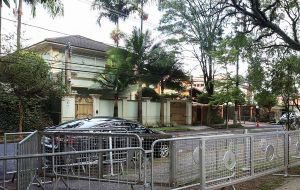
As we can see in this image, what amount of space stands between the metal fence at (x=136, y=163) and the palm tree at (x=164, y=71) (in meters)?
31.6

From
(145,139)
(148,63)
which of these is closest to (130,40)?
(148,63)

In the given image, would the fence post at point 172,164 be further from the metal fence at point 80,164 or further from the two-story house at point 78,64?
the two-story house at point 78,64

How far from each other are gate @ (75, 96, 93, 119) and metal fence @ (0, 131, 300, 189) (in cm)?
2497

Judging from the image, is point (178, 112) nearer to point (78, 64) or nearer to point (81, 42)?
point (81, 42)

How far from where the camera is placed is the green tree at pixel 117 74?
121 feet

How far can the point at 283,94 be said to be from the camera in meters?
16.3

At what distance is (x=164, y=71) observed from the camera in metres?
42.7

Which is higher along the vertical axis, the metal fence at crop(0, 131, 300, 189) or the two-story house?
the two-story house

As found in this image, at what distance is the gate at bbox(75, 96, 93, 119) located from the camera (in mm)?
34719

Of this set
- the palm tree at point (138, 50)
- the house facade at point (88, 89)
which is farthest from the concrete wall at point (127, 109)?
the palm tree at point (138, 50)

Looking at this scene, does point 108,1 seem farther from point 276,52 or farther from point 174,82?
point 276,52

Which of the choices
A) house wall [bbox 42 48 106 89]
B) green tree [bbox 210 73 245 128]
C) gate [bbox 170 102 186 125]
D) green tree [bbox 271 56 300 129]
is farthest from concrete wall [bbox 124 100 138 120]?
green tree [bbox 271 56 300 129]

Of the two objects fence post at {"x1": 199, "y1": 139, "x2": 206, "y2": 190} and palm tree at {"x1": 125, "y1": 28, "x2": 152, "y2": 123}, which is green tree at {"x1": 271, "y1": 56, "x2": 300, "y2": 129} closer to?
fence post at {"x1": 199, "y1": 139, "x2": 206, "y2": 190}

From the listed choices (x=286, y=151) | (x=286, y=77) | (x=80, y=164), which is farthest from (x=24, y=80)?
(x=80, y=164)
